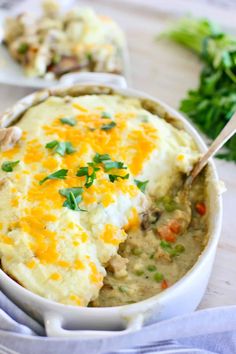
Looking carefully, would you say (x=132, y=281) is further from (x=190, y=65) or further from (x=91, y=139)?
(x=190, y=65)

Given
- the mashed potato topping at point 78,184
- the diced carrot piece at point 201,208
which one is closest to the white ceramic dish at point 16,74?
the mashed potato topping at point 78,184

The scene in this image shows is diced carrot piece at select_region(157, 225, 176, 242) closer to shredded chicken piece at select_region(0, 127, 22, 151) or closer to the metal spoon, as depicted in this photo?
the metal spoon

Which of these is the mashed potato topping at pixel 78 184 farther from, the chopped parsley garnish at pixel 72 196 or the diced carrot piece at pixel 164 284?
the diced carrot piece at pixel 164 284

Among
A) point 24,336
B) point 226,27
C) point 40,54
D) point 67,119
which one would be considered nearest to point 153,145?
point 67,119

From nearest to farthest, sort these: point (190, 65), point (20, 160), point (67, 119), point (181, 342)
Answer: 1. point (181, 342)
2. point (20, 160)
3. point (67, 119)
4. point (190, 65)

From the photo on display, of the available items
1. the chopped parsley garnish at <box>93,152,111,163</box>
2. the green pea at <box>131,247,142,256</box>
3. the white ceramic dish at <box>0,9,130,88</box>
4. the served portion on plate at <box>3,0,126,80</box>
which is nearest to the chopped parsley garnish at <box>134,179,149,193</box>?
the chopped parsley garnish at <box>93,152,111,163</box>

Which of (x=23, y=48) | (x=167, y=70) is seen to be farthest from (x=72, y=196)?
(x=167, y=70)
